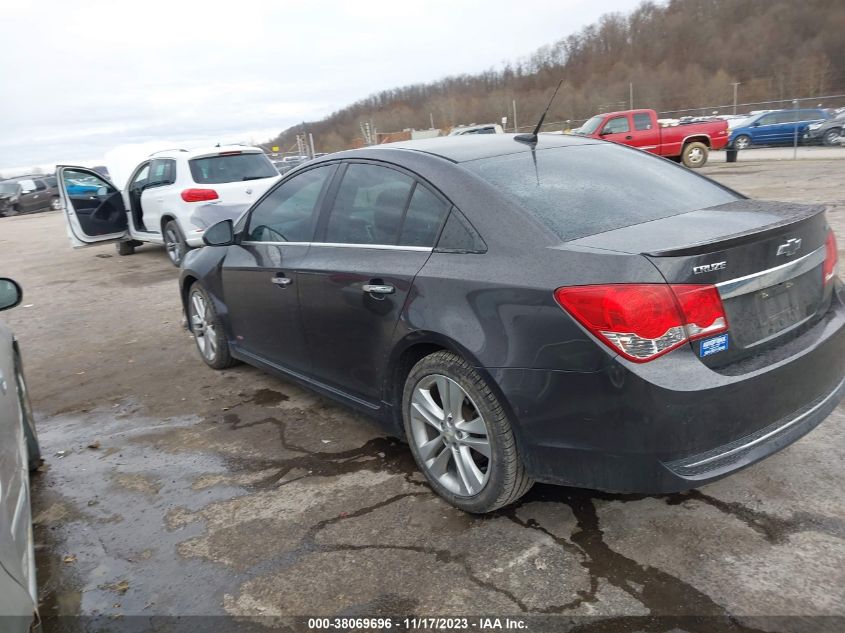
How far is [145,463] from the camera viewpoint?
3836mm

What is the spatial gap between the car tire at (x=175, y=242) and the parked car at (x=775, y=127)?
21.1 meters

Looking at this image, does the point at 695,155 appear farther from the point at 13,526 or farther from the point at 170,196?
the point at 13,526

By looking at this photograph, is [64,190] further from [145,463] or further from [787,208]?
[787,208]

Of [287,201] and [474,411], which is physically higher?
[287,201]

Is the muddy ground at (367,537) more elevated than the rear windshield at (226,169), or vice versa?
the rear windshield at (226,169)

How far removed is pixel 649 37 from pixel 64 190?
11623 cm

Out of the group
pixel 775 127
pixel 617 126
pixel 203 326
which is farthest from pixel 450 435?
pixel 775 127

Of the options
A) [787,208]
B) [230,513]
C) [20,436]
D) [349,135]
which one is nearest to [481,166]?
[787,208]

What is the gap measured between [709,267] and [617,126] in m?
18.2

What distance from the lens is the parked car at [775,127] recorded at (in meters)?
24.2

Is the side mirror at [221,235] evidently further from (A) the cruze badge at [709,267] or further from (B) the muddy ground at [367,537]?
(A) the cruze badge at [709,267]

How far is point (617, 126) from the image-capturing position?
19000 millimetres

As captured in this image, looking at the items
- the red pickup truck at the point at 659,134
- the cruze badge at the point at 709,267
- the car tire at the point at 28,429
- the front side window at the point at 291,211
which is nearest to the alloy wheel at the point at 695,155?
the red pickup truck at the point at 659,134

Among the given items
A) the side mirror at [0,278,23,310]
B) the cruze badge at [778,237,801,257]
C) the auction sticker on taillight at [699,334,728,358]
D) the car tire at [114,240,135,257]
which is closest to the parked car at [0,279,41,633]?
the side mirror at [0,278,23,310]
